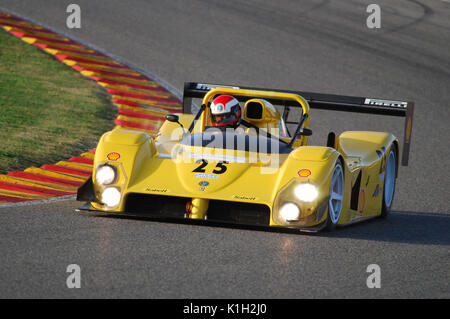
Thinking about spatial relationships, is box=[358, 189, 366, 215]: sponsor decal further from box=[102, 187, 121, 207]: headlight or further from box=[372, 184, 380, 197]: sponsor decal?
box=[102, 187, 121, 207]: headlight

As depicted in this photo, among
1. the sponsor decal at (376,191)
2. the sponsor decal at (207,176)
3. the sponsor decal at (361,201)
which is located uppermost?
the sponsor decal at (376,191)

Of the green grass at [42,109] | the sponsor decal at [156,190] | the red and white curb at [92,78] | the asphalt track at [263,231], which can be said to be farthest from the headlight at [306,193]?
the green grass at [42,109]

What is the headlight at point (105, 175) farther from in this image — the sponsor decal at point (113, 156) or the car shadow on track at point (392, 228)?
the car shadow on track at point (392, 228)

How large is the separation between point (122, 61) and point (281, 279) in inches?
443

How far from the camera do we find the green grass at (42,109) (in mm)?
10516

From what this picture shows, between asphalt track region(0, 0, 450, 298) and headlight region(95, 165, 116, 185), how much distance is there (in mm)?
329

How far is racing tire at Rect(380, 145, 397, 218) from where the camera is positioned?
30.0ft

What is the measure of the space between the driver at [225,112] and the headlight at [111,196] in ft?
4.98

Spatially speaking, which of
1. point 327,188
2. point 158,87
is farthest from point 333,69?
point 327,188

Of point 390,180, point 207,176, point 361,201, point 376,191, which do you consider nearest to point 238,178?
point 207,176

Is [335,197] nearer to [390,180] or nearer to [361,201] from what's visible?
[361,201]

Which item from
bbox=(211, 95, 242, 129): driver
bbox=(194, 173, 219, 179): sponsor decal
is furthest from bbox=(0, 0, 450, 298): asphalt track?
bbox=(211, 95, 242, 129): driver

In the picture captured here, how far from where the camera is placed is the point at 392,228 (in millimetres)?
8102

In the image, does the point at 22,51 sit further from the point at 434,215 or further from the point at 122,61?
the point at 434,215
